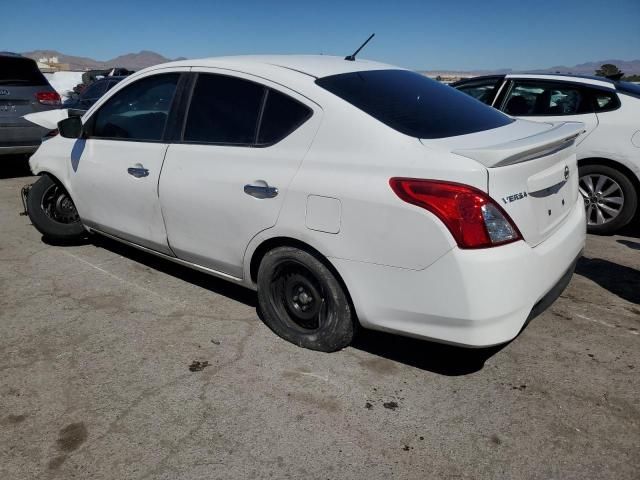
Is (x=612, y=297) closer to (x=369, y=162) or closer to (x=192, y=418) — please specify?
(x=369, y=162)

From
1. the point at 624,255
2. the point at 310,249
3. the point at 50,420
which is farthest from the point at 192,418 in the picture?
the point at 624,255

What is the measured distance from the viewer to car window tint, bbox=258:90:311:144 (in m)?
2.84

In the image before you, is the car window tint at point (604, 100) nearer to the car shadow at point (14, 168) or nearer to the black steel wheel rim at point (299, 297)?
the black steel wheel rim at point (299, 297)

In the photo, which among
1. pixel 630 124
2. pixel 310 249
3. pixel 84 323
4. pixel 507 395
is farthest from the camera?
pixel 630 124

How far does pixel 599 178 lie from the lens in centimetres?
520

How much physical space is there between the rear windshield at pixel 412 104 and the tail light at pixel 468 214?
40cm

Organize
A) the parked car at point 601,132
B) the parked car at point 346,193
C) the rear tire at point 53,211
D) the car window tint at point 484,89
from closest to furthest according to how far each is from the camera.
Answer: the parked car at point 346,193
the rear tire at point 53,211
the parked car at point 601,132
the car window tint at point 484,89

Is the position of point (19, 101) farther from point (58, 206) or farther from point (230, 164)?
point (230, 164)

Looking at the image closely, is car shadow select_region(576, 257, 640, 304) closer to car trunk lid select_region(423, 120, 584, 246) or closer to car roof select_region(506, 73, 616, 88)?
car trunk lid select_region(423, 120, 584, 246)

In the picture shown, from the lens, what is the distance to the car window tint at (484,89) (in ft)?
19.3

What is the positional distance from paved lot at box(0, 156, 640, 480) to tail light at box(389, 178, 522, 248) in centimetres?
87

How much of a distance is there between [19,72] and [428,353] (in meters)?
7.73

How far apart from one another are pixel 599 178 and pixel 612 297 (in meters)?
1.90

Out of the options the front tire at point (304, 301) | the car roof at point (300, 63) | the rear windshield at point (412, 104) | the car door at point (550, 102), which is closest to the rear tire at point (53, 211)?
the car roof at point (300, 63)
